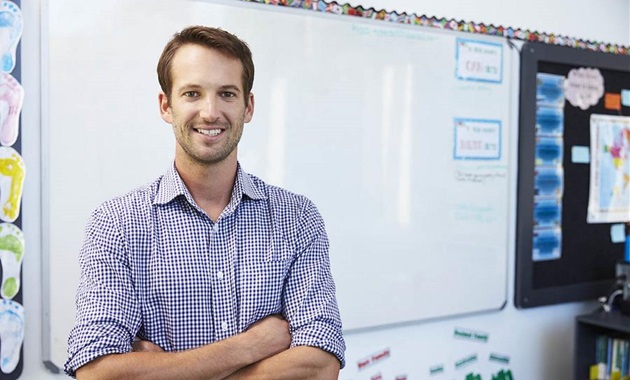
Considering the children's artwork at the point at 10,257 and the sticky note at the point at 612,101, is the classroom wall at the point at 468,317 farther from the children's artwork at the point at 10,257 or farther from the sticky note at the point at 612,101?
the sticky note at the point at 612,101

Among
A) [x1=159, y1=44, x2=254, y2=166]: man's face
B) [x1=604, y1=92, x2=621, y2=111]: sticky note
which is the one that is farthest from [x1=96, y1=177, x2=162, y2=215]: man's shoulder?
[x1=604, y1=92, x2=621, y2=111]: sticky note

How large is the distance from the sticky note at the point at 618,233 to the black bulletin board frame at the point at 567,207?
2cm

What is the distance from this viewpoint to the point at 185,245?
1501mm

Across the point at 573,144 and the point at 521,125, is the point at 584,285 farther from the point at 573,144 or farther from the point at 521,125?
the point at 521,125

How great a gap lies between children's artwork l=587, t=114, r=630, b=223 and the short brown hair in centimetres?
212

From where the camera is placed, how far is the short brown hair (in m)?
1.52

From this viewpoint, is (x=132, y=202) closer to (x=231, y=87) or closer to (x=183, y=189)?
(x=183, y=189)

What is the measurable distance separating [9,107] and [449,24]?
5.46 ft

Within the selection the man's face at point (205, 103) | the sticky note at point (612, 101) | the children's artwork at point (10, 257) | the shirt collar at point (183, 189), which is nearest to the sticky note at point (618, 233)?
the sticky note at point (612, 101)

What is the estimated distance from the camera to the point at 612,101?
3.18 metres

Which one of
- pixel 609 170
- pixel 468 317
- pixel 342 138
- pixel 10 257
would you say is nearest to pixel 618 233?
pixel 609 170

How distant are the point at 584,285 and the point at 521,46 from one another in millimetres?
1155

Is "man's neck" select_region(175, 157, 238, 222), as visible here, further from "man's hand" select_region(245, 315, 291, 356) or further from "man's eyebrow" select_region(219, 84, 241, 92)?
"man's hand" select_region(245, 315, 291, 356)

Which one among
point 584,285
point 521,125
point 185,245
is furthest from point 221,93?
point 584,285
